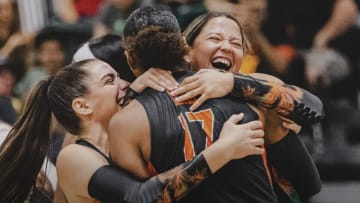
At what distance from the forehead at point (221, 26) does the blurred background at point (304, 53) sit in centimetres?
228

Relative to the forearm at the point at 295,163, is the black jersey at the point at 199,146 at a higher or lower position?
higher

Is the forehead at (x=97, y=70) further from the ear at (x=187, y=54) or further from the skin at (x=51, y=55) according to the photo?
the skin at (x=51, y=55)

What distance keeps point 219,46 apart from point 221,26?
0.09 metres

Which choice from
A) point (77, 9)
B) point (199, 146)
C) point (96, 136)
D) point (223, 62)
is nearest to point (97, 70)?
point (96, 136)

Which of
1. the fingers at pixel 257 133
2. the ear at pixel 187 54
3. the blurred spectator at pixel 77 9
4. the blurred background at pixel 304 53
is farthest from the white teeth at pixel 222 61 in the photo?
the blurred spectator at pixel 77 9

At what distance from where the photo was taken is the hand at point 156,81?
10.7 feet

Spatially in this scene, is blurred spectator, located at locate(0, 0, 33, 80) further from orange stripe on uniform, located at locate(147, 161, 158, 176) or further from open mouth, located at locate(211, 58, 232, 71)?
orange stripe on uniform, located at locate(147, 161, 158, 176)

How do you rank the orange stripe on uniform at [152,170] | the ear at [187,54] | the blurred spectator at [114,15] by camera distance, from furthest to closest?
the blurred spectator at [114,15], the ear at [187,54], the orange stripe on uniform at [152,170]

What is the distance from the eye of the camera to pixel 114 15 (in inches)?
261

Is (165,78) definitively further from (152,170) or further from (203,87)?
(152,170)

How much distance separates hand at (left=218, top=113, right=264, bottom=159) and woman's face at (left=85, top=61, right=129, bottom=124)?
545 mm

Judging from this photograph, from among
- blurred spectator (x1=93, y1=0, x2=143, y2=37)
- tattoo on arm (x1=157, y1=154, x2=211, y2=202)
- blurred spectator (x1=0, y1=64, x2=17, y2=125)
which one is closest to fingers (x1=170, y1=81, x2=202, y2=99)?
tattoo on arm (x1=157, y1=154, x2=211, y2=202)

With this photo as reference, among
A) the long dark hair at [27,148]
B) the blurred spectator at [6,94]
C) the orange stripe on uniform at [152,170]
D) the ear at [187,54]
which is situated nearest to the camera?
the orange stripe on uniform at [152,170]

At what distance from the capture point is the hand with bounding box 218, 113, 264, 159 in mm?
3184
